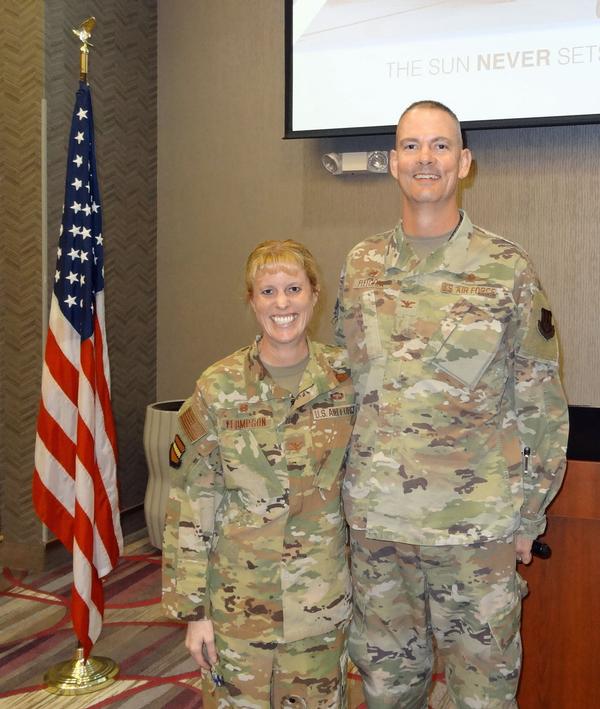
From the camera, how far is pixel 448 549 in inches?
64.9

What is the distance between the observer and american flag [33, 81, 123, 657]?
8.33 feet

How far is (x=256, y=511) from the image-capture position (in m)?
1.56

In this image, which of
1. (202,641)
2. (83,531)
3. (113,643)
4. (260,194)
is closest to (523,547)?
(202,641)

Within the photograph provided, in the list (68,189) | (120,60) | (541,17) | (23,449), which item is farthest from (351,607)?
(120,60)

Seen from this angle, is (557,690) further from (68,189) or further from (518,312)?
(68,189)

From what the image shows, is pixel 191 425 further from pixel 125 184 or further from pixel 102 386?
pixel 125 184

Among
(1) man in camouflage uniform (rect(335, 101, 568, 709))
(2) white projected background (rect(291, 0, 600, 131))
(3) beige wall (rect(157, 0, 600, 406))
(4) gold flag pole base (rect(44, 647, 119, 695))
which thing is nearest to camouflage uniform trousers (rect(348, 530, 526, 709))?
(1) man in camouflage uniform (rect(335, 101, 568, 709))

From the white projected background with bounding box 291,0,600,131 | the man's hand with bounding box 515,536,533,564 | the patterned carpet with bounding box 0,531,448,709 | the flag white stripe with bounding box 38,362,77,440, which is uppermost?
the white projected background with bounding box 291,0,600,131

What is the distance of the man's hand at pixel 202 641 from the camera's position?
1567 mm

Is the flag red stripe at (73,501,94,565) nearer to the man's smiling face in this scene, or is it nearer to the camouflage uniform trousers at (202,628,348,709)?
the camouflage uniform trousers at (202,628,348,709)

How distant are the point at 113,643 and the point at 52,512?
0.54 m

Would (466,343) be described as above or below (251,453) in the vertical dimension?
above

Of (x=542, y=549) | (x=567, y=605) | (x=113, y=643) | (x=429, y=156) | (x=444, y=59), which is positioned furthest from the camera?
(x=444, y=59)

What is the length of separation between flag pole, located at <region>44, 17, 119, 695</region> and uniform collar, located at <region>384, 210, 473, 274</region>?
1419mm
